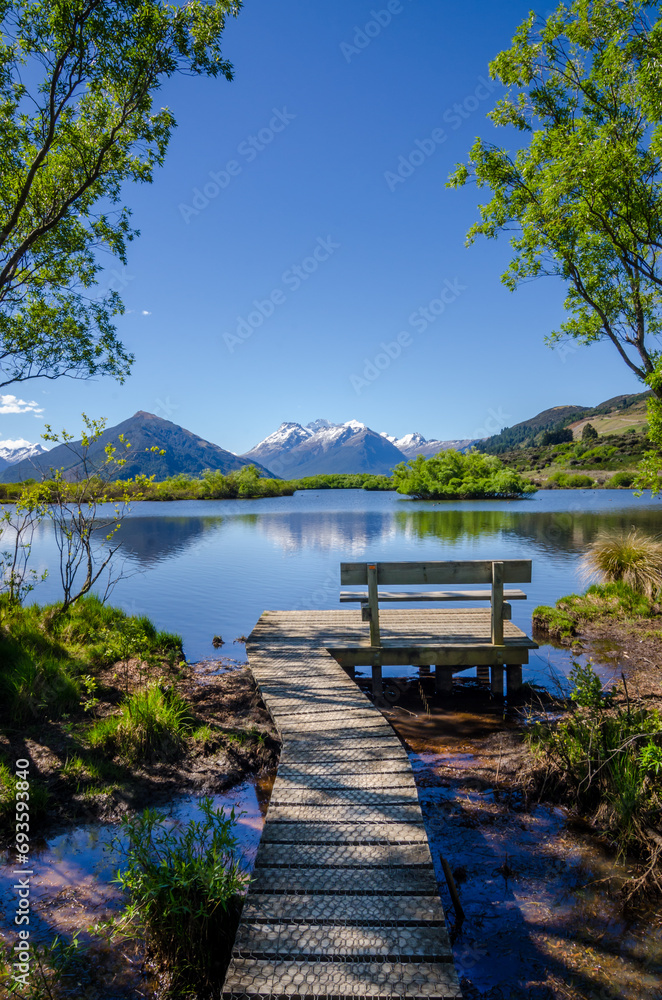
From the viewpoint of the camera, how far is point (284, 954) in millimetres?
2945

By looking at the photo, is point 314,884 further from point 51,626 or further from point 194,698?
point 51,626

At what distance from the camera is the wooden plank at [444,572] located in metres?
8.37

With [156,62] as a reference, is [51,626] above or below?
below

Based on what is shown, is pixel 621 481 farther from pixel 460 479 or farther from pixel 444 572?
pixel 444 572

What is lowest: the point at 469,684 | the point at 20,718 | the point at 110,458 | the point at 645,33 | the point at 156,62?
the point at 469,684

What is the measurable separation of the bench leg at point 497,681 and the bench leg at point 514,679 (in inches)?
5.1

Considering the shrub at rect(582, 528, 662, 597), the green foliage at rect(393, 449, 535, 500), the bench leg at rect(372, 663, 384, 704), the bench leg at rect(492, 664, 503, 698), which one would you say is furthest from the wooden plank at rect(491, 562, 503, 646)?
the green foliage at rect(393, 449, 535, 500)

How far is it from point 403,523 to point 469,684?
36220mm

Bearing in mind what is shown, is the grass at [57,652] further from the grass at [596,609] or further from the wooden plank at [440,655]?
the grass at [596,609]

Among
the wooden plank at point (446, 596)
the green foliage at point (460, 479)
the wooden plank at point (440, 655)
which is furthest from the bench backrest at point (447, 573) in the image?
the green foliage at point (460, 479)

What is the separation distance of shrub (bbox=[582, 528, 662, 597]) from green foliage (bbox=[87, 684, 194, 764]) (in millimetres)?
11288

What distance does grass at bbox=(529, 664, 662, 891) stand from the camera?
4.45m

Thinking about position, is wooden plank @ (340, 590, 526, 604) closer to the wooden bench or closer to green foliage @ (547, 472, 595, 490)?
the wooden bench

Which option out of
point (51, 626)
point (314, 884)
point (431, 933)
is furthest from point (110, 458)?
point (431, 933)
